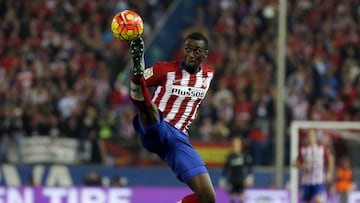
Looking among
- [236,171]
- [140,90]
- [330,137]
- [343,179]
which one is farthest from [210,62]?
[140,90]

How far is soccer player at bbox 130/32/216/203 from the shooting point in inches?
358

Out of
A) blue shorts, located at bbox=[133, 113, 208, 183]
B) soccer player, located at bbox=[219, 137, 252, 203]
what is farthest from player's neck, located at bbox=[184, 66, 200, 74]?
soccer player, located at bbox=[219, 137, 252, 203]

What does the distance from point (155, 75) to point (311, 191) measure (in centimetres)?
994

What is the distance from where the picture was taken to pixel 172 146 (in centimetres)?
938

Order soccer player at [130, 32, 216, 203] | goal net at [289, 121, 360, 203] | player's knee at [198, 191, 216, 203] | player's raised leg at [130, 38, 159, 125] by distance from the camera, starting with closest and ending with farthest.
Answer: player's raised leg at [130, 38, 159, 125], soccer player at [130, 32, 216, 203], player's knee at [198, 191, 216, 203], goal net at [289, 121, 360, 203]

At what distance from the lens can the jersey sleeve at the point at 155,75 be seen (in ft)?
30.9

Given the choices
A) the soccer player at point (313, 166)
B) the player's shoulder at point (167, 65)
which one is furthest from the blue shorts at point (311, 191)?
the player's shoulder at point (167, 65)

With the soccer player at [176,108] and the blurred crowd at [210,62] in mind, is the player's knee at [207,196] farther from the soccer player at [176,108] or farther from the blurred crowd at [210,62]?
the blurred crowd at [210,62]

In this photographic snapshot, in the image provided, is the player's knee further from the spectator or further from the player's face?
the spectator

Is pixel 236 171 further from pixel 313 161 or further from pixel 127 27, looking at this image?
pixel 127 27

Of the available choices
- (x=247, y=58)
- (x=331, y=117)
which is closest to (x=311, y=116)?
→ (x=331, y=117)

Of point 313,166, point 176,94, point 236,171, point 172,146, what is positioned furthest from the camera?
point 236,171

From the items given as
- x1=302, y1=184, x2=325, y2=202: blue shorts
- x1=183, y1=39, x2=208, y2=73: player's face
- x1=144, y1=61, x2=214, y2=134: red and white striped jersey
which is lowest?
x1=302, y1=184, x2=325, y2=202: blue shorts

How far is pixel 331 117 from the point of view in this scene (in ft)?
72.5
